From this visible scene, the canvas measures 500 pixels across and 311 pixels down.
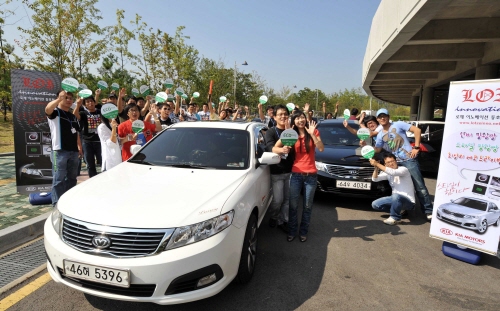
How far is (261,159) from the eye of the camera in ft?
11.1

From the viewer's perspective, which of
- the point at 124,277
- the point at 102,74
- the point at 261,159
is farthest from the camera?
the point at 102,74

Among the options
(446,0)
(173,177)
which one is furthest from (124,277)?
(446,0)

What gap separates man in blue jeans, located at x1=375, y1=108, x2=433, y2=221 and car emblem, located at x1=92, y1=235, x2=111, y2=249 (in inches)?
175

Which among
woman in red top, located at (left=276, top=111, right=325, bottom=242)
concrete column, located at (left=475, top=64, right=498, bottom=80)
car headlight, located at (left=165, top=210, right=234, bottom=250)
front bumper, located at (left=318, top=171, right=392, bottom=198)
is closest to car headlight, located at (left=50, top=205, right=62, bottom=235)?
car headlight, located at (left=165, top=210, right=234, bottom=250)

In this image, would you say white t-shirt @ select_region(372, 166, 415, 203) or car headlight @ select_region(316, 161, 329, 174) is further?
car headlight @ select_region(316, 161, 329, 174)

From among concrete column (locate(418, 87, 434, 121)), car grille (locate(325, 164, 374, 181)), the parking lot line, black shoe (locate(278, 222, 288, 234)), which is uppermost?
concrete column (locate(418, 87, 434, 121))

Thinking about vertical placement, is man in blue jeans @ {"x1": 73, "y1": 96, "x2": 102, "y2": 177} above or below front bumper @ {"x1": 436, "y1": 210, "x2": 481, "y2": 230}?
above

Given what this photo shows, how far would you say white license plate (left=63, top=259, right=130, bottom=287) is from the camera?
2.13 meters

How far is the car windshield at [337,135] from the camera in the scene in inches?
255

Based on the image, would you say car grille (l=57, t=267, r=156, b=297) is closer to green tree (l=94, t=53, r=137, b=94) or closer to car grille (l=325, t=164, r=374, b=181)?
car grille (l=325, t=164, r=374, b=181)

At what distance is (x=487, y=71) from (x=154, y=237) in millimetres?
14288

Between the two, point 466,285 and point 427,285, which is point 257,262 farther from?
point 466,285

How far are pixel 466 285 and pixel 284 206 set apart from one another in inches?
85.3

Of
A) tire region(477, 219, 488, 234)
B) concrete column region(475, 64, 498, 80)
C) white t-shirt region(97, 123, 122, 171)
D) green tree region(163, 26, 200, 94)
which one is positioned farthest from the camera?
green tree region(163, 26, 200, 94)
